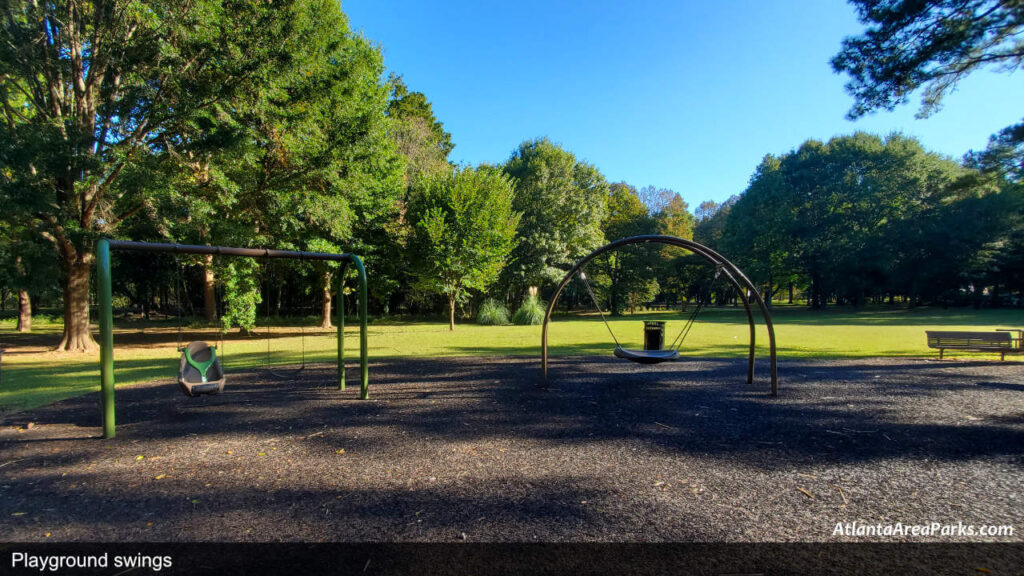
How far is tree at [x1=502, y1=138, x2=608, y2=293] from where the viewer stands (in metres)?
32.1

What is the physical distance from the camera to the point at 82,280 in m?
13.4

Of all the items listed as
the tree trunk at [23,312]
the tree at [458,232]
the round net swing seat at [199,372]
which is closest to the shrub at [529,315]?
the tree at [458,232]

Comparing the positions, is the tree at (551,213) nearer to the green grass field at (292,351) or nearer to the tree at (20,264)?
the green grass field at (292,351)

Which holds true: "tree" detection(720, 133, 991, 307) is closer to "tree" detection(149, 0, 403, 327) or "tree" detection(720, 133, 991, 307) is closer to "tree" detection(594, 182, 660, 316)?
"tree" detection(594, 182, 660, 316)

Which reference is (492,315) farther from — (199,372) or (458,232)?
(199,372)

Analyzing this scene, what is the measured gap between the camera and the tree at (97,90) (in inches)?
445

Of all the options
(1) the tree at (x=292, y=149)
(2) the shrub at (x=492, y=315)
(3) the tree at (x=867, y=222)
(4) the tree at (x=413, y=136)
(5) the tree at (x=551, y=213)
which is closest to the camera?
(1) the tree at (x=292, y=149)

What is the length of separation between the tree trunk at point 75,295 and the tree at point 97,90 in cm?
3

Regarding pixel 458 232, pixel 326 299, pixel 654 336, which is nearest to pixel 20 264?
pixel 326 299

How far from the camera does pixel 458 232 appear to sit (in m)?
23.6

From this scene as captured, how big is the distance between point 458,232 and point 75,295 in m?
14.9

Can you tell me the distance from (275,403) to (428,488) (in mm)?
4259

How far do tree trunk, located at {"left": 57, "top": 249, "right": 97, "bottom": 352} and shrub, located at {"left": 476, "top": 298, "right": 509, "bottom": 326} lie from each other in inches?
→ 649

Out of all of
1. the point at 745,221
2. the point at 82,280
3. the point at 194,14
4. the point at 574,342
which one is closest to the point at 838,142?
the point at 745,221
